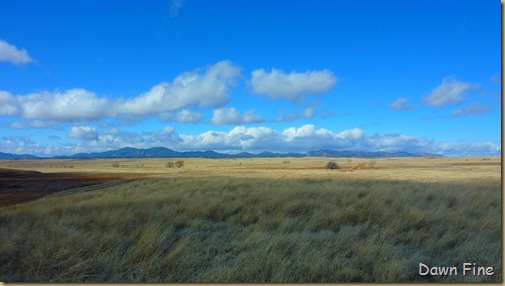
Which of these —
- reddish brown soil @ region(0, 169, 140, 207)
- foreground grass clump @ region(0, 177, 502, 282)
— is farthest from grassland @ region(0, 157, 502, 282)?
reddish brown soil @ region(0, 169, 140, 207)

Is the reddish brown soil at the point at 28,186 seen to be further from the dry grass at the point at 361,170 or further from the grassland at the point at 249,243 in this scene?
the dry grass at the point at 361,170

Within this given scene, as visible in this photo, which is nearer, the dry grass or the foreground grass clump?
the foreground grass clump

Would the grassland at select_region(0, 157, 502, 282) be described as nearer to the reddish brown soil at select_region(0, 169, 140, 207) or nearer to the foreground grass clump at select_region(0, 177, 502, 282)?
the foreground grass clump at select_region(0, 177, 502, 282)

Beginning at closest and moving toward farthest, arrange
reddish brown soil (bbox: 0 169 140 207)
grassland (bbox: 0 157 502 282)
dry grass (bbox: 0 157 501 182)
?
grassland (bbox: 0 157 502 282)
reddish brown soil (bbox: 0 169 140 207)
dry grass (bbox: 0 157 501 182)

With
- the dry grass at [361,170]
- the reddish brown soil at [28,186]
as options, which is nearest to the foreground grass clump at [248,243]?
the reddish brown soil at [28,186]

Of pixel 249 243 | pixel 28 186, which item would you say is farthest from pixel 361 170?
pixel 249 243

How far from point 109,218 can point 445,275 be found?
7219 millimetres

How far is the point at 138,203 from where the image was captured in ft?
35.3

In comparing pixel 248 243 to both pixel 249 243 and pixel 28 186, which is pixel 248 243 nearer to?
pixel 249 243

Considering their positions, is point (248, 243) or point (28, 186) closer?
point (248, 243)

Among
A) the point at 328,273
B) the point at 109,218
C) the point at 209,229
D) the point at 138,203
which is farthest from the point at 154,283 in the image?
the point at 138,203

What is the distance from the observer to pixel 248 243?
6.25 metres

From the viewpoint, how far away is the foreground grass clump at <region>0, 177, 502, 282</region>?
5.07 metres

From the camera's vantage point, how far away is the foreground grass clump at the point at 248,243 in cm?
507
